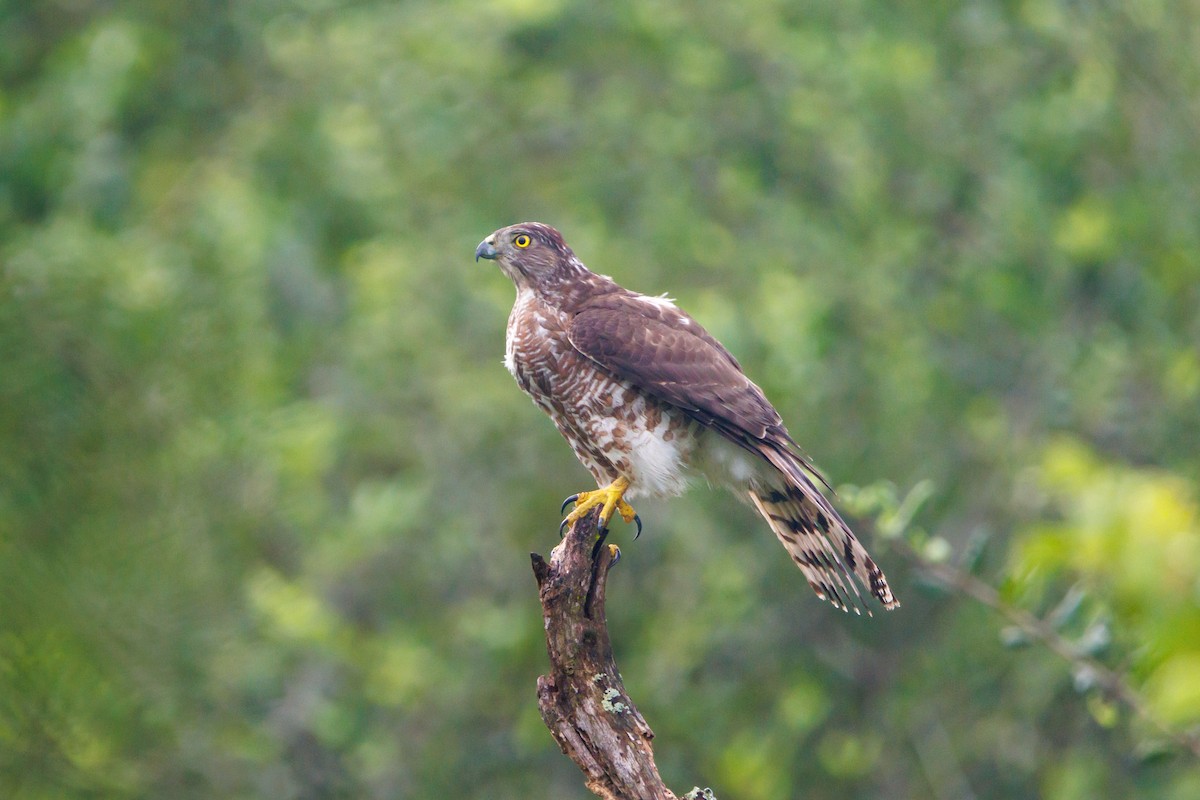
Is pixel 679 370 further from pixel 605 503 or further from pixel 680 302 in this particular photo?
pixel 680 302

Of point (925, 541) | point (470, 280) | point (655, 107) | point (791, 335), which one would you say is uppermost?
point (655, 107)

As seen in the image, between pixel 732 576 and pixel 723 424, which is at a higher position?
pixel 732 576

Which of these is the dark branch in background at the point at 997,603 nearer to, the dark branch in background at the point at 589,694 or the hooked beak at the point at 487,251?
the dark branch in background at the point at 589,694

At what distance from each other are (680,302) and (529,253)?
11.5 ft

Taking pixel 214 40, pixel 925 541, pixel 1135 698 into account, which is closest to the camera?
pixel 1135 698

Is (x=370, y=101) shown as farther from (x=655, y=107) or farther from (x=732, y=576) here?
(x=732, y=576)

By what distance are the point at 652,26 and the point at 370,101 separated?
2.32m

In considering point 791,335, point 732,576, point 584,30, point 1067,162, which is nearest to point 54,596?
point 732,576

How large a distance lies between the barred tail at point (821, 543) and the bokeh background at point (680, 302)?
0.86ft

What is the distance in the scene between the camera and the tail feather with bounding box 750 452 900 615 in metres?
4.49

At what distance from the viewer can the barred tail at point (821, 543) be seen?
4496mm

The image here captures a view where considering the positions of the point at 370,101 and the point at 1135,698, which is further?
the point at 370,101

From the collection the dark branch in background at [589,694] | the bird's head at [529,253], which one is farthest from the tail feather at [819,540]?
the bird's head at [529,253]

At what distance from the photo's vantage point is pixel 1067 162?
9.05 meters
